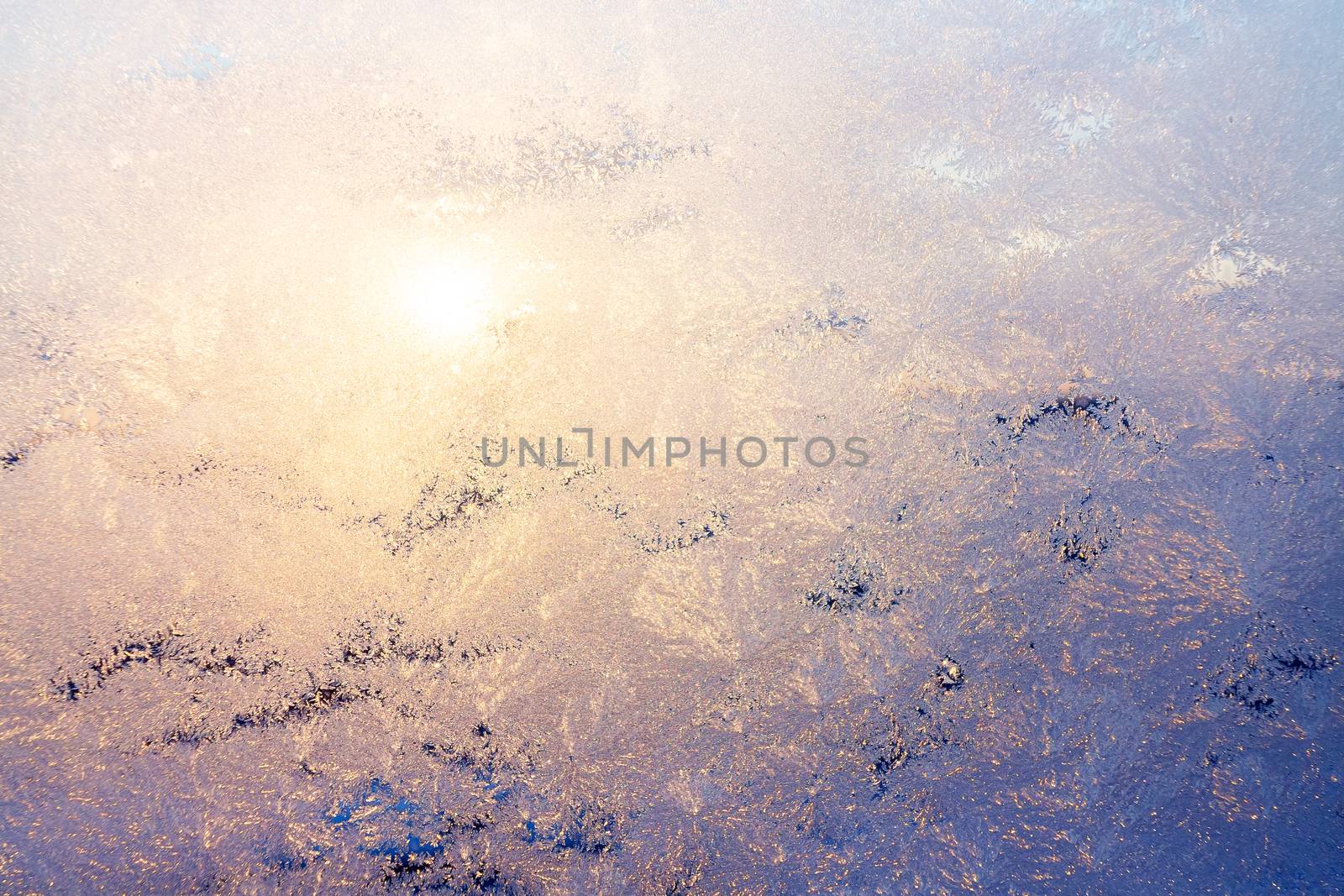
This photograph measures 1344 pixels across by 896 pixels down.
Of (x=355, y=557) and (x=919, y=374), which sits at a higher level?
(x=919, y=374)

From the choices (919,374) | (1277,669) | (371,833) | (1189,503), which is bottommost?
(371,833)

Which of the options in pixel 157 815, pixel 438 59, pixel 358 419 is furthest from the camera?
pixel 438 59

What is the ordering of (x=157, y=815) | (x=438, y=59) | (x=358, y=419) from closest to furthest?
(x=157, y=815)
(x=358, y=419)
(x=438, y=59)

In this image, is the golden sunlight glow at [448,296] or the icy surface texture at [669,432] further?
the golden sunlight glow at [448,296]

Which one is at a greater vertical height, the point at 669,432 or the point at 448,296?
the point at 448,296

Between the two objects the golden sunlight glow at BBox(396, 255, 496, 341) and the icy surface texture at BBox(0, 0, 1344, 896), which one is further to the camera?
the golden sunlight glow at BBox(396, 255, 496, 341)

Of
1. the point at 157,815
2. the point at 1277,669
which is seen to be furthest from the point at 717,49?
the point at 157,815

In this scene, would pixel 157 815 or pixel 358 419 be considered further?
pixel 358 419

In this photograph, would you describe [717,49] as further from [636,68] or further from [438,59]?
[438,59]
